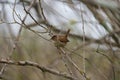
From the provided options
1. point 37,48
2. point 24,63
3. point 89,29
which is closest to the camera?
point 24,63

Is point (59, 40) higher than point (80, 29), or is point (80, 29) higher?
point (59, 40)

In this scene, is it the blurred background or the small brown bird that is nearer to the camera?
the small brown bird

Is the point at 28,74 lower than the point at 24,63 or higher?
lower

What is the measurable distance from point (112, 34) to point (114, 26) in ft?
0.21

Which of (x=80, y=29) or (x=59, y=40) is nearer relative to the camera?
(x=59, y=40)

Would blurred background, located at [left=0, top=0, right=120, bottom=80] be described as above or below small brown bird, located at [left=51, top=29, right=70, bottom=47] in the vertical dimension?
below

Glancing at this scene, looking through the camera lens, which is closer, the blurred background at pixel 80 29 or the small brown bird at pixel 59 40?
the small brown bird at pixel 59 40

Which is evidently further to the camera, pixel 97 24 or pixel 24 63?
pixel 97 24

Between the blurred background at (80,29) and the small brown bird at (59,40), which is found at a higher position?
the small brown bird at (59,40)

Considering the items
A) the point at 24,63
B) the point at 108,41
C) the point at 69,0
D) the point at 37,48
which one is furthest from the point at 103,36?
the point at 37,48

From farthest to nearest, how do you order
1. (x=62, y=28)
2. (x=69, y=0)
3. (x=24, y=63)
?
(x=62, y=28) → (x=69, y=0) → (x=24, y=63)

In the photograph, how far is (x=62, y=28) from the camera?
2.99 meters

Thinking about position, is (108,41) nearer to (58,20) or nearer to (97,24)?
(97,24)

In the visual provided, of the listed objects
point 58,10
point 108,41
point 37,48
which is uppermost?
point 58,10
